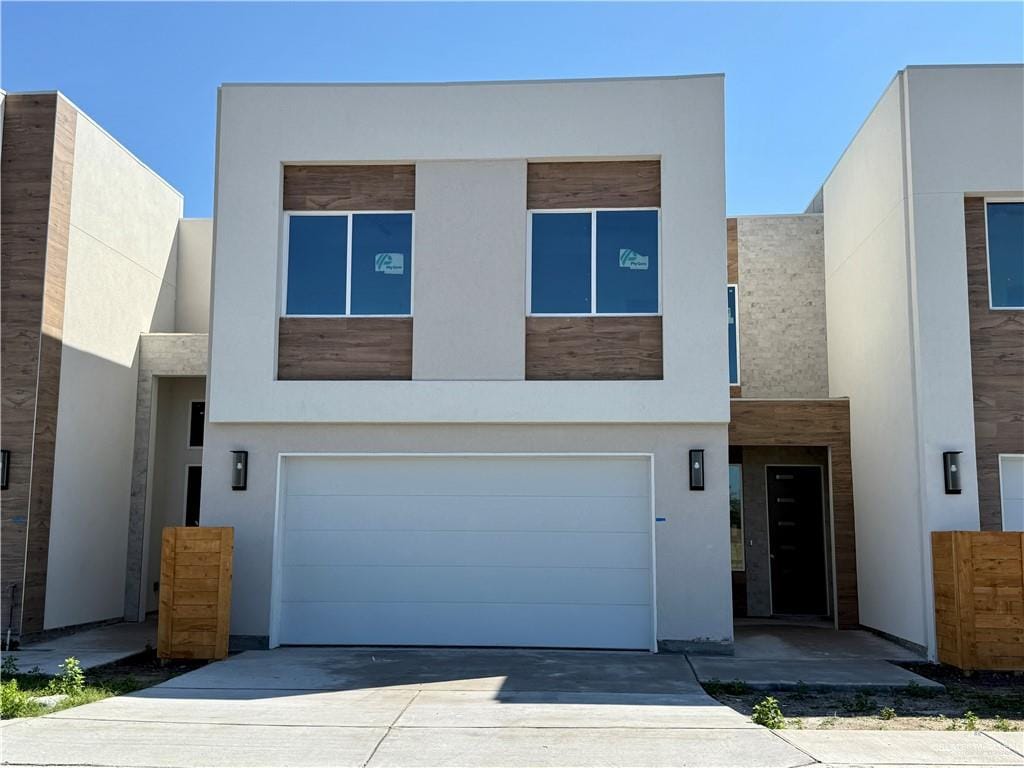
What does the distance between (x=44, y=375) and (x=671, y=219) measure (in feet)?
28.3

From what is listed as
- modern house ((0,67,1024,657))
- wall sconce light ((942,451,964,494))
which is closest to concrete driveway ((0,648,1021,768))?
modern house ((0,67,1024,657))

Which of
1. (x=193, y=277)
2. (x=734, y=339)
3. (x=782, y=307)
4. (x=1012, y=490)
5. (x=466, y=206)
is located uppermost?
(x=193, y=277)

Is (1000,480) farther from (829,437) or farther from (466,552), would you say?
(466,552)

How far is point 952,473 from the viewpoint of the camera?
1137 cm

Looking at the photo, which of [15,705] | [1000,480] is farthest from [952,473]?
[15,705]

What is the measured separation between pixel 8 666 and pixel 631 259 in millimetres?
8656

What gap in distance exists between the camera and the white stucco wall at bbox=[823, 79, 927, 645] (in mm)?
11953

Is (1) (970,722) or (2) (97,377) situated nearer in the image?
(1) (970,722)

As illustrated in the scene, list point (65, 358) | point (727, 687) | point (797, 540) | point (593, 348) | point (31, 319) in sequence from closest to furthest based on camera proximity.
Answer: point (727, 687)
point (593, 348)
point (31, 319)
point (65, 358)
point (797, 540)

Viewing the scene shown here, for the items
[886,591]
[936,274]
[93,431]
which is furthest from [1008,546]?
[93,431]

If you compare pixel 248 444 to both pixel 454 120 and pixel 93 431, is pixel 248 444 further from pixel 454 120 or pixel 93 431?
pixel 454 120

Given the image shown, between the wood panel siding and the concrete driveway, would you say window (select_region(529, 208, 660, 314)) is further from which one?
the wood panel siding

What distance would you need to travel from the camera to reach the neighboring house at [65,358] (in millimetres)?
12742

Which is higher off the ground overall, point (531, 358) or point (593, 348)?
point (593, 348)
